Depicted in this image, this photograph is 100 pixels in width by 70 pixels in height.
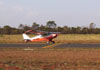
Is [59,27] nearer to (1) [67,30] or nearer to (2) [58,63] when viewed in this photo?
(1) [67,30]

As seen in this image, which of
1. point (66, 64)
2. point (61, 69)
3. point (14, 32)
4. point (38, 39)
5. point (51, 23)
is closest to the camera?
point (61, 69)

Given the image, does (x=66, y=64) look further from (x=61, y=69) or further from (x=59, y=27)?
(x=59, y=27)

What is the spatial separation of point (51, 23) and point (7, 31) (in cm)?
4556

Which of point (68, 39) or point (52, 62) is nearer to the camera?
point (52, 62)

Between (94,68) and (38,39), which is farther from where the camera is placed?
(38,39)

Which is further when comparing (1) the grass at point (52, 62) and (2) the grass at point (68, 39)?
(2) the grass at point (68, 39)

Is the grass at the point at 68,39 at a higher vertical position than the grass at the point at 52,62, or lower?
lower

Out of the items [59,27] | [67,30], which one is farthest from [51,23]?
[67,30]

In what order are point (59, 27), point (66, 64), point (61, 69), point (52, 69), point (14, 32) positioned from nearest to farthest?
point (52, 69) → point (61, 69) → point (66, 64) → point (14, 32) → point (59, 27)

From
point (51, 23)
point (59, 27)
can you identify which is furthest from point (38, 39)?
point (51, 23)

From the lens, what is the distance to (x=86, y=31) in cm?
9950

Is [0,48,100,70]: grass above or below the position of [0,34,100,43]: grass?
above

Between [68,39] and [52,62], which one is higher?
[52,62]

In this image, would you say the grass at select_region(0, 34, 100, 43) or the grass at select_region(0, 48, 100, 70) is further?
the grass at select_region(0, 34, 100, 43)
